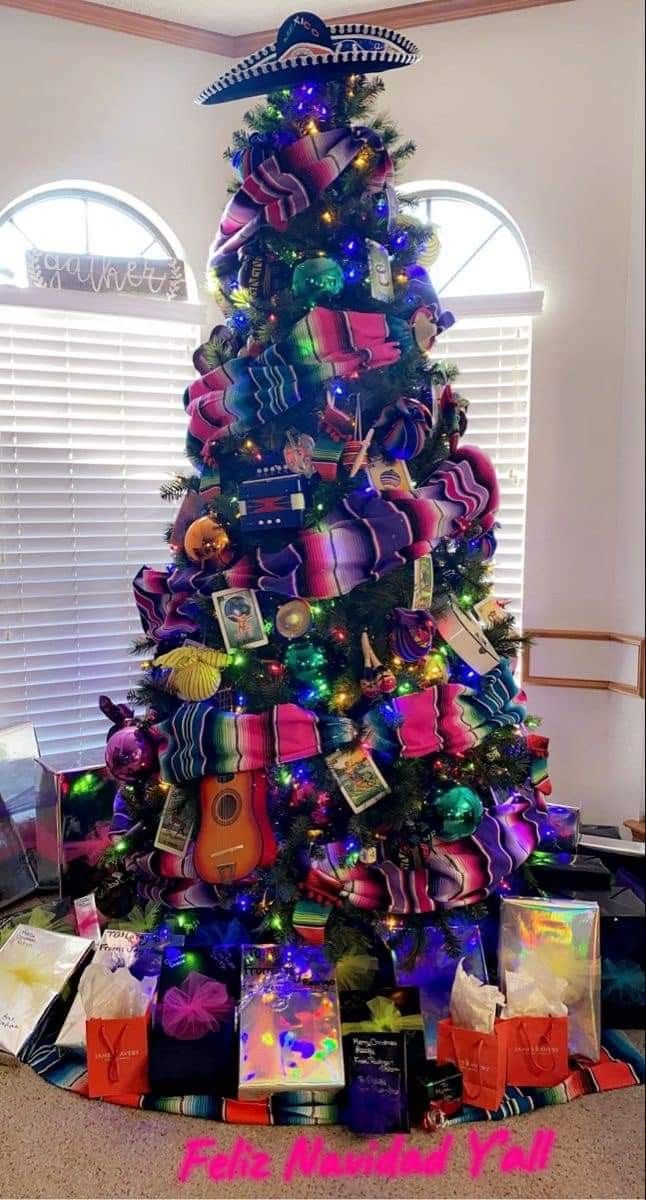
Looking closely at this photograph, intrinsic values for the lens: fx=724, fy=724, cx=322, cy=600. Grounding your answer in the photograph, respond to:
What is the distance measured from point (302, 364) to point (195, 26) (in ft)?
4.82

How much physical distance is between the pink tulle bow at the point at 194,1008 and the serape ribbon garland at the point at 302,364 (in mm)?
1150

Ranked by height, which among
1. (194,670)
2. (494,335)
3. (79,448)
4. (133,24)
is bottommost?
(194,670)

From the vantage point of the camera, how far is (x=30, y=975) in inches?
62.9

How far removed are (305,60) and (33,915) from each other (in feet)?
6.81

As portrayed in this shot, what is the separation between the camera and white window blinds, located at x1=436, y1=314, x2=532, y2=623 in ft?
7.37

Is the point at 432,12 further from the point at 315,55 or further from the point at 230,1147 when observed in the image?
the point at 230,1147

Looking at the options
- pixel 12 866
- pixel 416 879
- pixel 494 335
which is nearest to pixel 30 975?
pixel 12 866

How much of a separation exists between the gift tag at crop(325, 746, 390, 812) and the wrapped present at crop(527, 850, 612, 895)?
0.51 meters

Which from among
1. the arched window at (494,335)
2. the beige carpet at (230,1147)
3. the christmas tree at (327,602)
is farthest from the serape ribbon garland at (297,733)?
the arched window at (494,335)

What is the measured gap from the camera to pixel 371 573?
4.75 feet

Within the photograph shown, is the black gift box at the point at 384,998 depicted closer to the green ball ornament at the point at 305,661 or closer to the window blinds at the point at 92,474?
the green ball ornament at the point at 305,661

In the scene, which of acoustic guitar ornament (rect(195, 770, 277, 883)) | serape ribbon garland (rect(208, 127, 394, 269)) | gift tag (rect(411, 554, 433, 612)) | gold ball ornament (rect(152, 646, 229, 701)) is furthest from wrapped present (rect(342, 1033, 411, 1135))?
serape ribbon garland (rect(208, 127, 394, 269))

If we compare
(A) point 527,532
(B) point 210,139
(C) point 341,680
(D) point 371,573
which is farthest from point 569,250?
(C) point 341,680

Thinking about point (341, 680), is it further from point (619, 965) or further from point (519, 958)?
point (619, 965)
